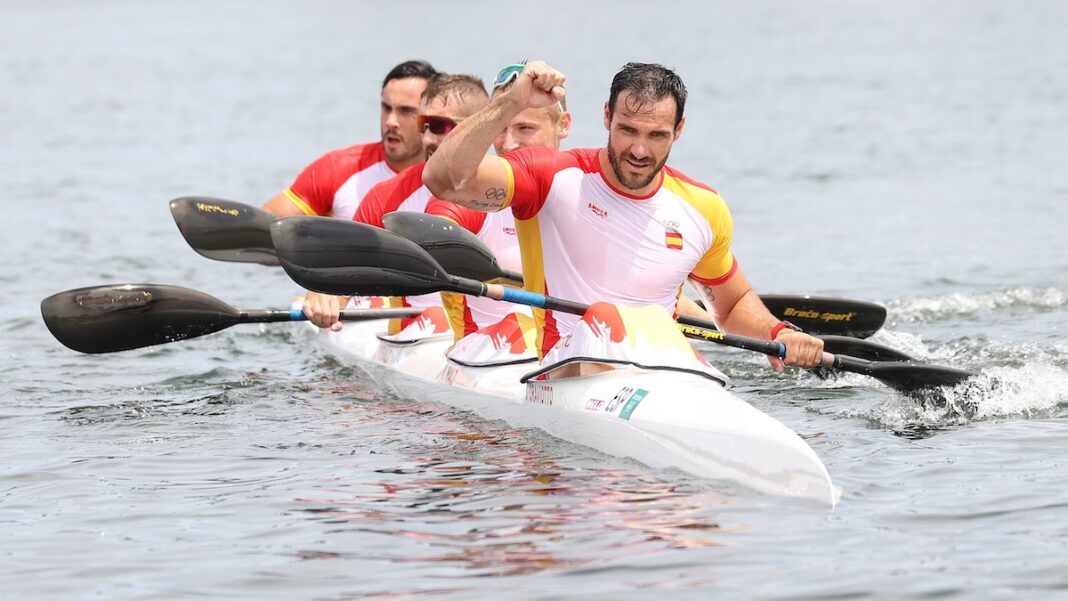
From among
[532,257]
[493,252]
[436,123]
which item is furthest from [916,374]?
[436,123]

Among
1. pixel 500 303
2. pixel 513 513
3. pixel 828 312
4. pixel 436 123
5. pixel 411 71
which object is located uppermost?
pixel 411 71

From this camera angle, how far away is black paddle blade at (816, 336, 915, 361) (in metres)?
9.34

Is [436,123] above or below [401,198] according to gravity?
above

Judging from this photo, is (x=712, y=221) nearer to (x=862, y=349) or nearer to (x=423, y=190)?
(x=862, y=349)

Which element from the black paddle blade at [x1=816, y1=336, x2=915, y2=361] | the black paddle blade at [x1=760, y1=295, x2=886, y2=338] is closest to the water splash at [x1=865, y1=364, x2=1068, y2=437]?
the black paddle blade at [x1=816, y1=336, x2=915, y2=361]

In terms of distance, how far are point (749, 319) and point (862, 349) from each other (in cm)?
130

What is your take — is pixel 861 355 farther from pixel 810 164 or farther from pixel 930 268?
pixel 810 164

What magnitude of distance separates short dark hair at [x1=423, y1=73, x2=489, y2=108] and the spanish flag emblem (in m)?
2.65

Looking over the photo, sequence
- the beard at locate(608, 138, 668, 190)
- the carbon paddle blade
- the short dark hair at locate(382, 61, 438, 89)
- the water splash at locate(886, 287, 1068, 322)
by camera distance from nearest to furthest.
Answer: the beard at locate(608, 138, 668, 190) → the carbon paddle blade → the short dark hair at locate(382, 61, 438, 89) → the water splash at locate(886, 287, 1068, 322)

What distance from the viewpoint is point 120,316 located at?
32.6 feet

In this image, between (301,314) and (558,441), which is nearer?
(558,441)

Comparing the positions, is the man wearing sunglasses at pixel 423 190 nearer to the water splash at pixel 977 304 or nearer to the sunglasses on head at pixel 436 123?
the sunglasses on head at pixel 436 123

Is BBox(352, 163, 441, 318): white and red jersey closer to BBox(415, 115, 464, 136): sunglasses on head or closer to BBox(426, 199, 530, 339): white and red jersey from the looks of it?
BBox(415, 115, 464, 136): sunglasses on head

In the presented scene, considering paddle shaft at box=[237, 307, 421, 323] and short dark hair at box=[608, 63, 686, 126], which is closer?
short dark hair at box=[608, 63, 686, 126]
